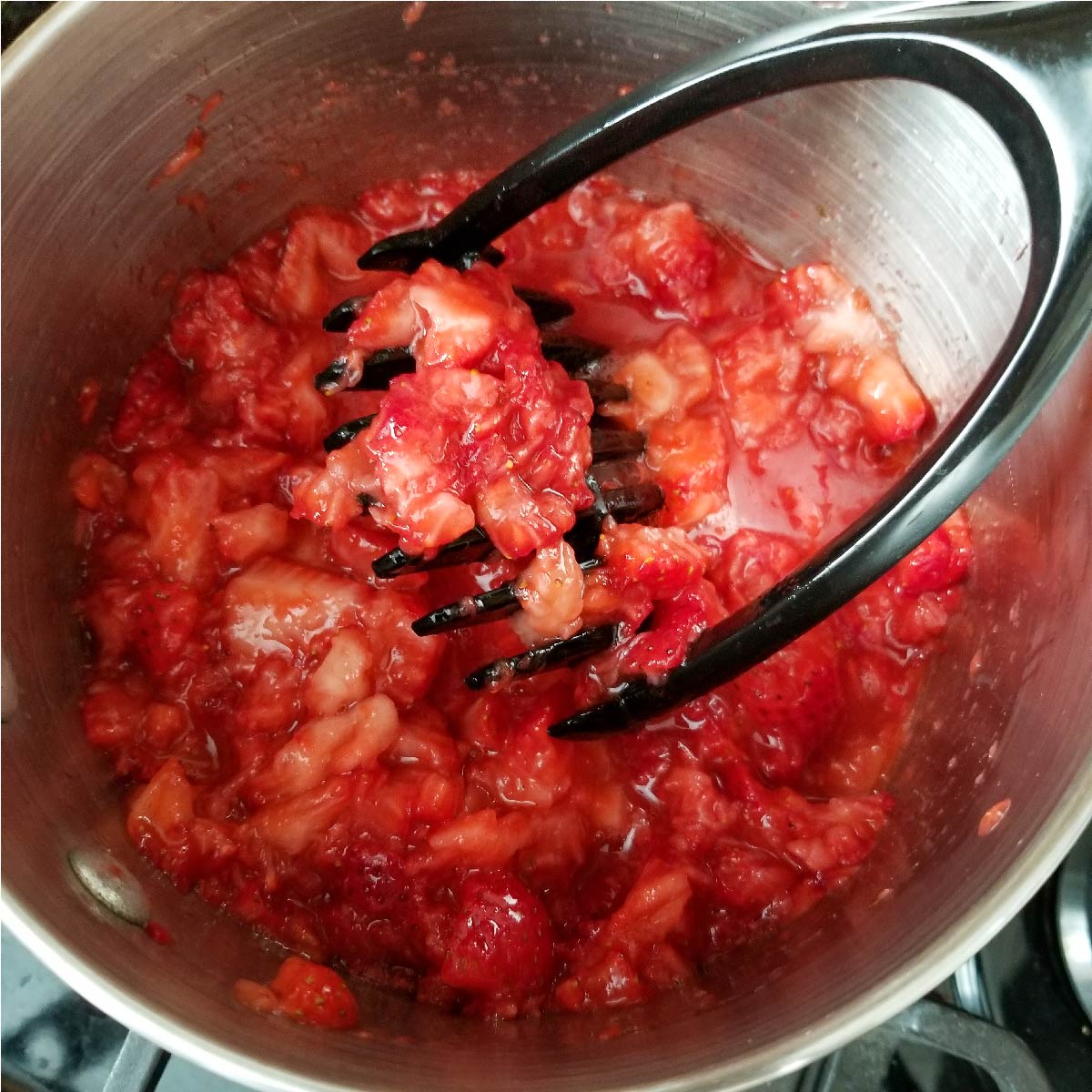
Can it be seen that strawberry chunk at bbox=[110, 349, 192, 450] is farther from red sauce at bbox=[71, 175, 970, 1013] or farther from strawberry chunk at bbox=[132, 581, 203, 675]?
strawberry chunk at bbox=[132, 581, 203, 675]

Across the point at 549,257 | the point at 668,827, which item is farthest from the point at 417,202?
the point at 668,827

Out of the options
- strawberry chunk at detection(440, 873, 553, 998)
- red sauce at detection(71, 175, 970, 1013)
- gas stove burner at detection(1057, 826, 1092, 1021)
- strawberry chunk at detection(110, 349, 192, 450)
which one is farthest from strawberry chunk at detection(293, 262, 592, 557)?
gas stove burner at detection(1057, 826, 1092, 1021)

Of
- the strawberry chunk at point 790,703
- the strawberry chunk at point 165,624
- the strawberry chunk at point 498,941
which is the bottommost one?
the strawberry chunk at point 498,941

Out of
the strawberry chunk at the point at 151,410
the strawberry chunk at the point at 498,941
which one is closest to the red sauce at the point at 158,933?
the strawberry chunk at the point at 498,941

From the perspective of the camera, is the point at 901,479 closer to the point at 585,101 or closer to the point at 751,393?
the point at 751,393

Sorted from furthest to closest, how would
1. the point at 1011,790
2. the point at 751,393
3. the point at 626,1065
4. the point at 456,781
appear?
the point at 751,393, the point at 456,781, the point at 1011,790, the point at 626,1065

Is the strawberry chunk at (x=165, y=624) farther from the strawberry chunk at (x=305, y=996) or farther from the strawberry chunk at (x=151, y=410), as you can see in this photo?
the strawberry chunk at (x=305, y=996)
